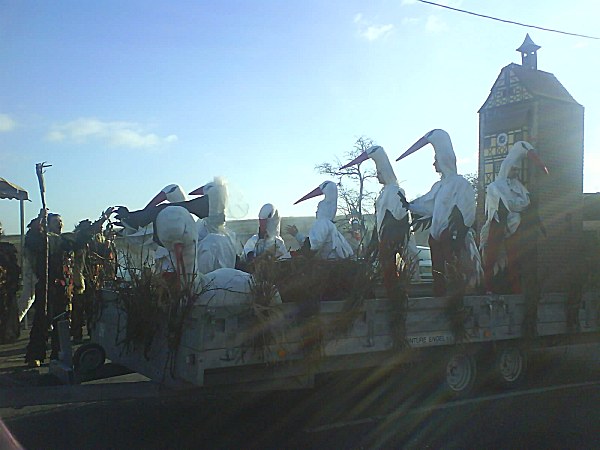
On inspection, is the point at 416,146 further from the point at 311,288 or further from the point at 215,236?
the point at 311,288

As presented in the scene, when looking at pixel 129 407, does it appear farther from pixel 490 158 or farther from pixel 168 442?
pixel 490 158

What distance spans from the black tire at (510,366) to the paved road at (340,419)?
0.15m

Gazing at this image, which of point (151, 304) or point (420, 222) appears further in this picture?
point (420, 222)

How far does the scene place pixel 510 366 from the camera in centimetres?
699

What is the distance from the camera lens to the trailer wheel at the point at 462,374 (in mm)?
6461

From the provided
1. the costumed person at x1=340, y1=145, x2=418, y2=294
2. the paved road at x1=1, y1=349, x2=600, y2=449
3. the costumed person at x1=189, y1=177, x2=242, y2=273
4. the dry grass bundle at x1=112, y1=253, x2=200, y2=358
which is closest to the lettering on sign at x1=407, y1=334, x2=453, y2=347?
the paved road at x1=1, y1=349, x2=600, y2=449

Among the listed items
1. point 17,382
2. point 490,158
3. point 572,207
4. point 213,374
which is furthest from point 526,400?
point 490,158

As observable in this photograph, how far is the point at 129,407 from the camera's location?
6379mm

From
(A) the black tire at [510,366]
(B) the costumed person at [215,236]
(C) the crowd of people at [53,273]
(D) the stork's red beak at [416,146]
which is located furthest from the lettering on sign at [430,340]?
(C) the crowd of people at [53,273]

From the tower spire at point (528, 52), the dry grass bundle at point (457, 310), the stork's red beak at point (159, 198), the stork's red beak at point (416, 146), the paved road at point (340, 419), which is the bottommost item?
the paved road at point (340, 419)

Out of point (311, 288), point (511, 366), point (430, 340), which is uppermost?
point (311, 288)

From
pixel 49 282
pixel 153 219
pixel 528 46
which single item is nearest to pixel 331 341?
Result: pixel 153 219

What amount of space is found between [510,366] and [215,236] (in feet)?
10.7

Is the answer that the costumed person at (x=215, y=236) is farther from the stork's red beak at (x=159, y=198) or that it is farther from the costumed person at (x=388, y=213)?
the costumed person at (x=388, y=213)
